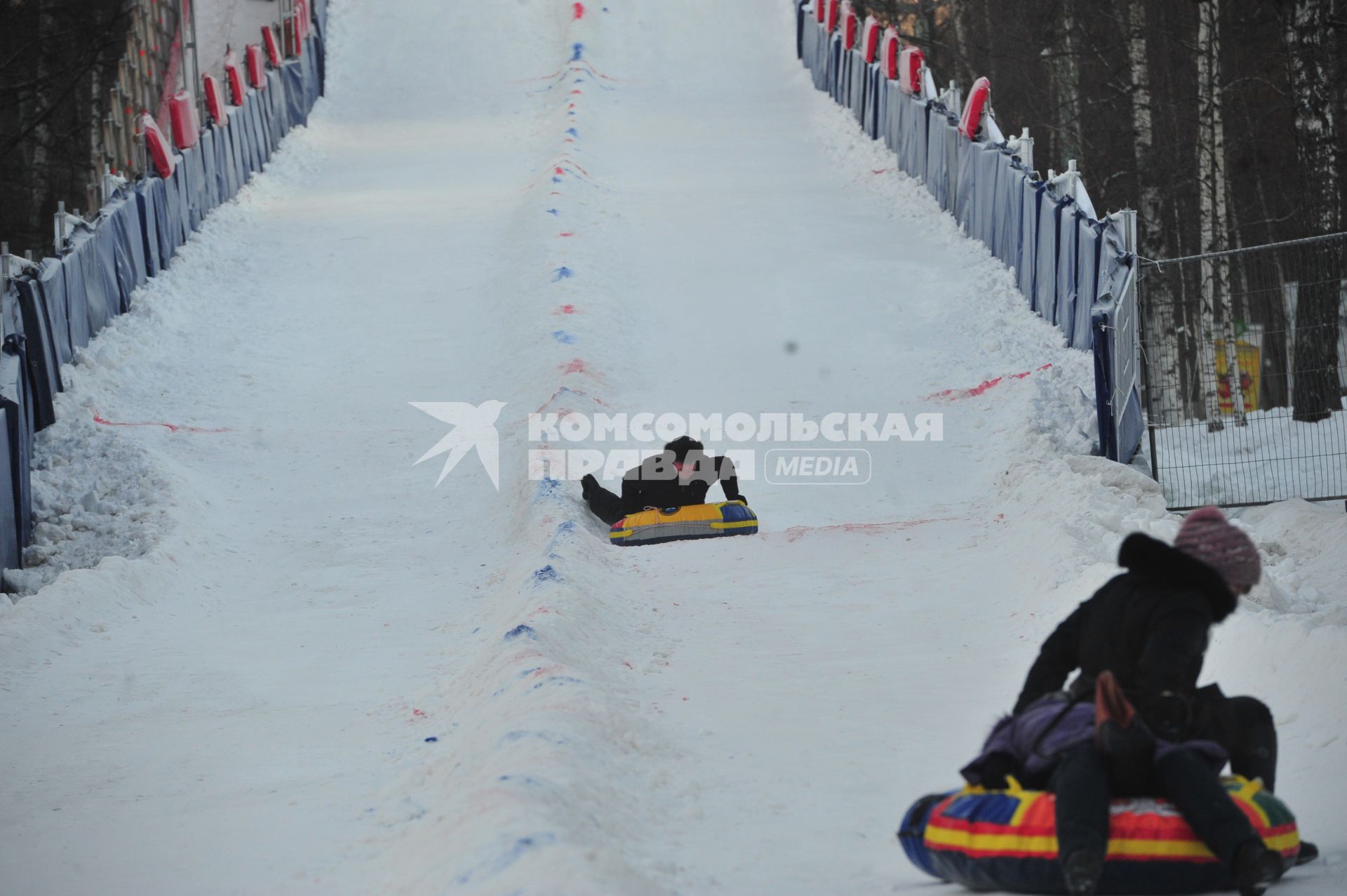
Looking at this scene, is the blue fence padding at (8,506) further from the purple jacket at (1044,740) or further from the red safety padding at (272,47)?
the red safety padding at (272,47)

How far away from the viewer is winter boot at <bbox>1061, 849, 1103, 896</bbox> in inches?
148

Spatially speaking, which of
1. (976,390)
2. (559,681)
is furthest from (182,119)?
(559,681)

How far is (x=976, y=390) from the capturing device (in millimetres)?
12164

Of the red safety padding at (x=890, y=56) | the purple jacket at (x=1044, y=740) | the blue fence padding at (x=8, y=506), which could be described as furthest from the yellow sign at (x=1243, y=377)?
the blue fence padding at (x=8, y=506)

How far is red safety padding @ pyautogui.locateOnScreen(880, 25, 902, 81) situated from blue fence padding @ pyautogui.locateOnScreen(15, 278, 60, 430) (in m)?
12.2

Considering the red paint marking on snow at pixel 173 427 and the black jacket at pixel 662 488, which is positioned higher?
the red paint marking on snow at pixel 173 427

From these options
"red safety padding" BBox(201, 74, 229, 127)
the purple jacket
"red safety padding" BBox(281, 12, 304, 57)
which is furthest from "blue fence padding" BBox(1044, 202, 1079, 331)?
"red safety padding" BBox(281, 12, 304, 57)

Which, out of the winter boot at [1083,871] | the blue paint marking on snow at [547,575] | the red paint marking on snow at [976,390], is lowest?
the blue paint marking on snow at [547,575]

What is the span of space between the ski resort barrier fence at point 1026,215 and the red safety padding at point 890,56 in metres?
0.05

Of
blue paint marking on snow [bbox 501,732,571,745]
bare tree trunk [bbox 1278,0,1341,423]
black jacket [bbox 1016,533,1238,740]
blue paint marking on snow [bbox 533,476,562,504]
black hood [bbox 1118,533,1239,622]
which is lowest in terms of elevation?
blue paint marking on snow [bbox 533,476,562,504]

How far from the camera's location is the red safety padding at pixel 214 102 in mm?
18188

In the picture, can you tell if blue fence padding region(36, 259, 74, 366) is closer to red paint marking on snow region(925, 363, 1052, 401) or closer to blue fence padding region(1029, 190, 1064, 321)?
red paint marking on snow region(925, 363, 1052, 401)

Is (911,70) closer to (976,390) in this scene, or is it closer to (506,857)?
(976,390)

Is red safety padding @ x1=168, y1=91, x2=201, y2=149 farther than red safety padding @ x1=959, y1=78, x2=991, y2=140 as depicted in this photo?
Yes
